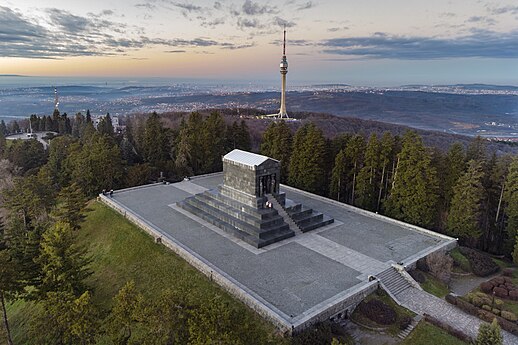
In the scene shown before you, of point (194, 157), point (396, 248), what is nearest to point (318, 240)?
point (396, 248)

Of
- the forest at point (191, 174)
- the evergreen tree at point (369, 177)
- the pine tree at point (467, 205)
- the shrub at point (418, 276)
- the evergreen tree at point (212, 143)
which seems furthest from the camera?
the evergreen tree at point (212, 143)

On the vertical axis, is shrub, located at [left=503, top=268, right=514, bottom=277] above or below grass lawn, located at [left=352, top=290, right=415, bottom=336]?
below

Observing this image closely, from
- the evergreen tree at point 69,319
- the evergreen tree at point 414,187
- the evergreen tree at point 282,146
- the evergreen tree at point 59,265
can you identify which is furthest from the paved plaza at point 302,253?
the evergreen tree at point 282,146

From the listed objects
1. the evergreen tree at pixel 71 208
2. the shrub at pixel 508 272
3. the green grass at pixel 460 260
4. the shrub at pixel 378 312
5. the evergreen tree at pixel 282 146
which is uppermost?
the evergreen tree at pixel 282 146

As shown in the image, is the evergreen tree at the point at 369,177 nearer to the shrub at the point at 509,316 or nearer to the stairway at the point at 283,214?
the stairway at the point at 283,214

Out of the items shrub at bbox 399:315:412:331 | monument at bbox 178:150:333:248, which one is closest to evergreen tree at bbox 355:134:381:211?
monument at bbox 178:150:333:248

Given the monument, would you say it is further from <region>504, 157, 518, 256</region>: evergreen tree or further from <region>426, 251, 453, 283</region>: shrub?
<region>504, 157, 518, 256</region>: evergreen tree

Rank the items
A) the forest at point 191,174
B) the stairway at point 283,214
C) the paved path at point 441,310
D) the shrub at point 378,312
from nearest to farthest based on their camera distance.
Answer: the forest at point 191,174 < the paved path at point 441,310 < the shrub at point 378,312 < the stairway at point 283,214
